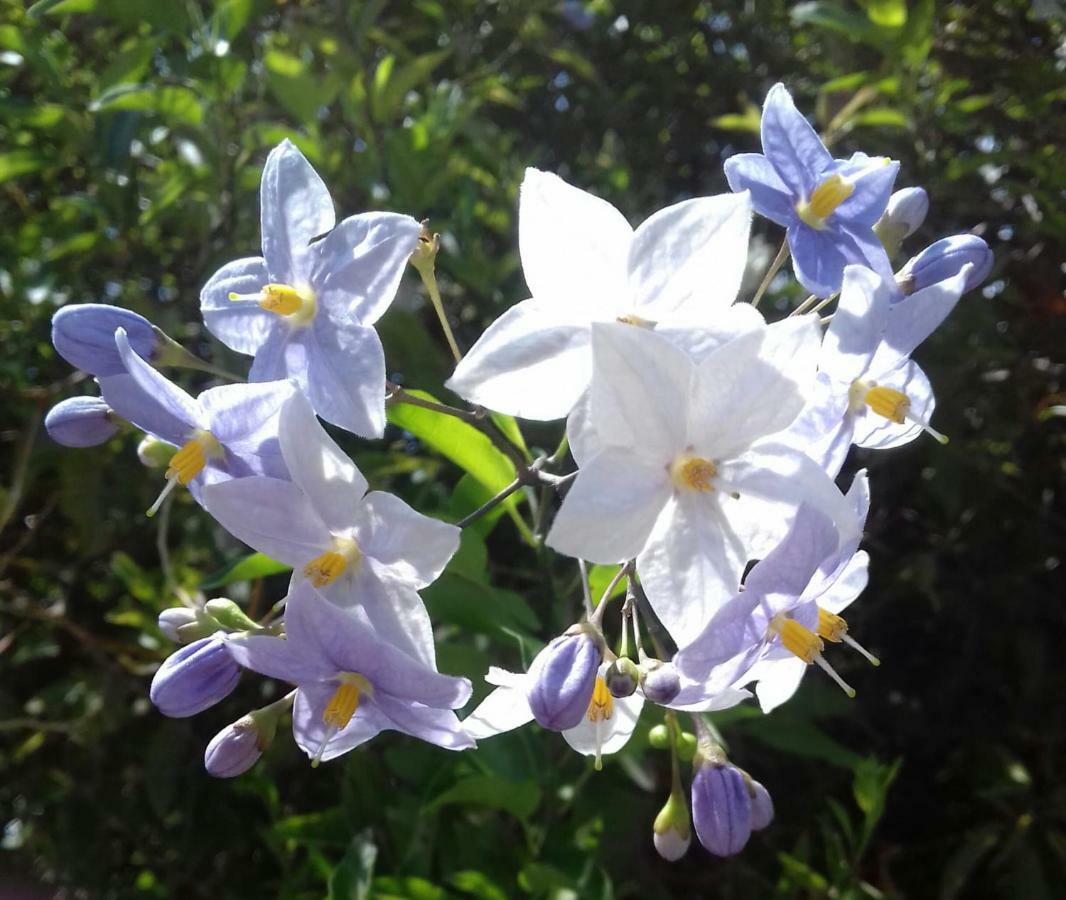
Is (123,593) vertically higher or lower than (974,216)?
lower

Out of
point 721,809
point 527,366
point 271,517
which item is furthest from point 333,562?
point 721,809

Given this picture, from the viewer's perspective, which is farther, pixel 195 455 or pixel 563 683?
pixel 195 455

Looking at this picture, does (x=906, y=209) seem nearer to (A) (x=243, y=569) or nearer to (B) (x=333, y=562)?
(B) (x=333, y=562)

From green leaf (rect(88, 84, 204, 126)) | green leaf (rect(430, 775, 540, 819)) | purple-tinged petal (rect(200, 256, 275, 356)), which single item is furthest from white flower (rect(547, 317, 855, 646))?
A: green leaf (rect(88, 84, 204, 126))

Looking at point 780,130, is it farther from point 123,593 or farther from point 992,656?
point 123,593

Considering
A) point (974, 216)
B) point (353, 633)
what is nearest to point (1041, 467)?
point (974, 216)

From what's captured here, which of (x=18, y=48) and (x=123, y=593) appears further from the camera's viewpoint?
(x=123, y=593)
